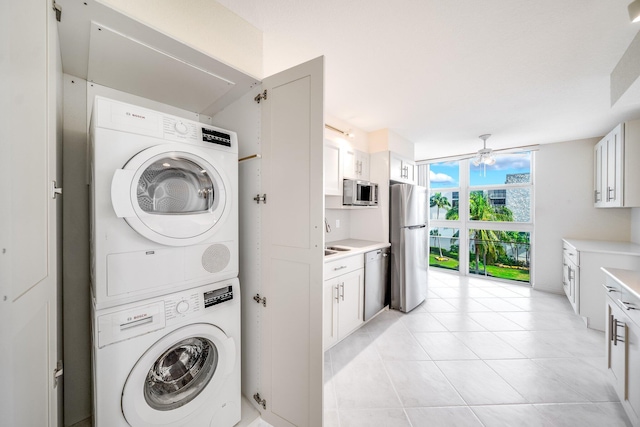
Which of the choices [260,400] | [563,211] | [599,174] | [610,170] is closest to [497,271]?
[563,211]

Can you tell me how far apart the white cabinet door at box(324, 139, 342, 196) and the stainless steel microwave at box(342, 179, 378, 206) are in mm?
94

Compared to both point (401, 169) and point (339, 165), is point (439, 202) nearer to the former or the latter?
point (401, 169)

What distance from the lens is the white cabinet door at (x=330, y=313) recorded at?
2.28 meters

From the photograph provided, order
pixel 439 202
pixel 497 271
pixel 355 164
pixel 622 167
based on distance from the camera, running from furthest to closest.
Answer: pixel 439 202 → pixel 497 271 → pixel 355 164 → pixel 622 167

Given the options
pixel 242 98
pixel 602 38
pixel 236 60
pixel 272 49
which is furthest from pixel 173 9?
pixel 602 38

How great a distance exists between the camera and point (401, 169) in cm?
382

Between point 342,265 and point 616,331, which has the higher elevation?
point 342,265

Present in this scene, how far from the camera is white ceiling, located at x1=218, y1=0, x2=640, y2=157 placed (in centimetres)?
142

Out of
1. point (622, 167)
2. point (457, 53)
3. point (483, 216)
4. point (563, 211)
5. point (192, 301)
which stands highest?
point (457, 53)

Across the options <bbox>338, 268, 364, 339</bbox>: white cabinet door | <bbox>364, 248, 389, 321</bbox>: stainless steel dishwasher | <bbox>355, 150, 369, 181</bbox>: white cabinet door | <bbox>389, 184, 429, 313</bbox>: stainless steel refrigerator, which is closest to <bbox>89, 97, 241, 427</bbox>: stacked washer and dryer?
<bbox>338, 268, 364, 339</bbox>: white cabinet door

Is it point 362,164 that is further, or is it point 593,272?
point 362,164

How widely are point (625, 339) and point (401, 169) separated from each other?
2852 millimetres

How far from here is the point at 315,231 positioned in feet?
4.31

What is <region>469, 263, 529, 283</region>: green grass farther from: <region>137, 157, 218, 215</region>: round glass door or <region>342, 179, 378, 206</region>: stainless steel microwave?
<region>137, 157, 218, 215</region>: round glass door
